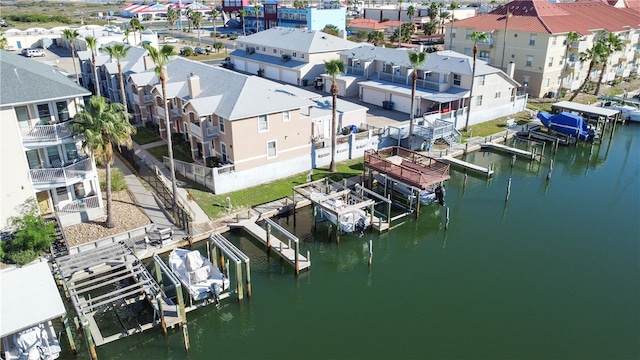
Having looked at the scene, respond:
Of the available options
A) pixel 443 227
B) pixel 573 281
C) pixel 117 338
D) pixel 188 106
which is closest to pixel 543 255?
pixel 573 281

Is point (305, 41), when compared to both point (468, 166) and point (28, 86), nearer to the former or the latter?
point (468, 166)

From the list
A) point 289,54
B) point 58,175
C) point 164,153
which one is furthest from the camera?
point 289,54

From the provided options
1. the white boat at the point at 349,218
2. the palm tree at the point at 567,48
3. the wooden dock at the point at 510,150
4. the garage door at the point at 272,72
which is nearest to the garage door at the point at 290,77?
the garage door at the point at 272,72

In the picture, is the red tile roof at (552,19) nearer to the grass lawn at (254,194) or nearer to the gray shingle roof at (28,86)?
the grass lawn at (254,194)

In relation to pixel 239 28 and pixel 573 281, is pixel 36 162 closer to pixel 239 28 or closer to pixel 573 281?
pixel 573 281

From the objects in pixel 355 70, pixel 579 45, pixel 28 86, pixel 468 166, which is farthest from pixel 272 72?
pixel 28 86

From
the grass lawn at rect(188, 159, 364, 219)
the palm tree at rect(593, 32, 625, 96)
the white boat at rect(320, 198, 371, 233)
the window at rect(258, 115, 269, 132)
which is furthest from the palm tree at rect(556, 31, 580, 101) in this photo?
the window at rect(258, 115, 269, 132)
